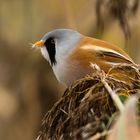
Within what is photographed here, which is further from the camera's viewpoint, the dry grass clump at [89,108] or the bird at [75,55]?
the bird at [75,55]

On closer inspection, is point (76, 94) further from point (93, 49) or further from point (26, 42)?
point (26, 42)

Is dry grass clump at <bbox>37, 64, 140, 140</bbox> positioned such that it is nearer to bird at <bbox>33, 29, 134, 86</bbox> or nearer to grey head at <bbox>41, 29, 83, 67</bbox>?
bird at <bbox>33, 29, 134, 86</bbox>

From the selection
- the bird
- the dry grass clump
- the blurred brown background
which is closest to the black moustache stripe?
the bird

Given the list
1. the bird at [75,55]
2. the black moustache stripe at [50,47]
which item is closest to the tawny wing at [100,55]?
the bird at [75,55]

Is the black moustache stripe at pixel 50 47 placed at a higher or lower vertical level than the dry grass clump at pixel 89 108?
higher

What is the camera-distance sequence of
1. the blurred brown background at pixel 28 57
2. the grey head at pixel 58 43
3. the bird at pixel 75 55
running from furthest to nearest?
the blurred brown background at pixel 28 57 < the grey head at pixel 58 43 < the bird at pixel 75 55

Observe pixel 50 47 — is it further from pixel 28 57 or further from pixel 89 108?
pixel 28 57

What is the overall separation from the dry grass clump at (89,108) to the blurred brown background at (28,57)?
3765 millimetres

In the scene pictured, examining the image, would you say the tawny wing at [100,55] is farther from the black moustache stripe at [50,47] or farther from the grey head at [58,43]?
the black moustache stripe at [50,47]

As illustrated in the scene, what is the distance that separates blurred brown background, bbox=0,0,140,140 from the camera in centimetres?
609

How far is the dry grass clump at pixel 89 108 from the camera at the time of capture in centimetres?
171

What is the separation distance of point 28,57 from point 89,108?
15.9ft

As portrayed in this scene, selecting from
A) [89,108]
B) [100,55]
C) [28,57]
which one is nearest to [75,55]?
[100,55]

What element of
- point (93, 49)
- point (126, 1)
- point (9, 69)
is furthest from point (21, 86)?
point (93, 49)
